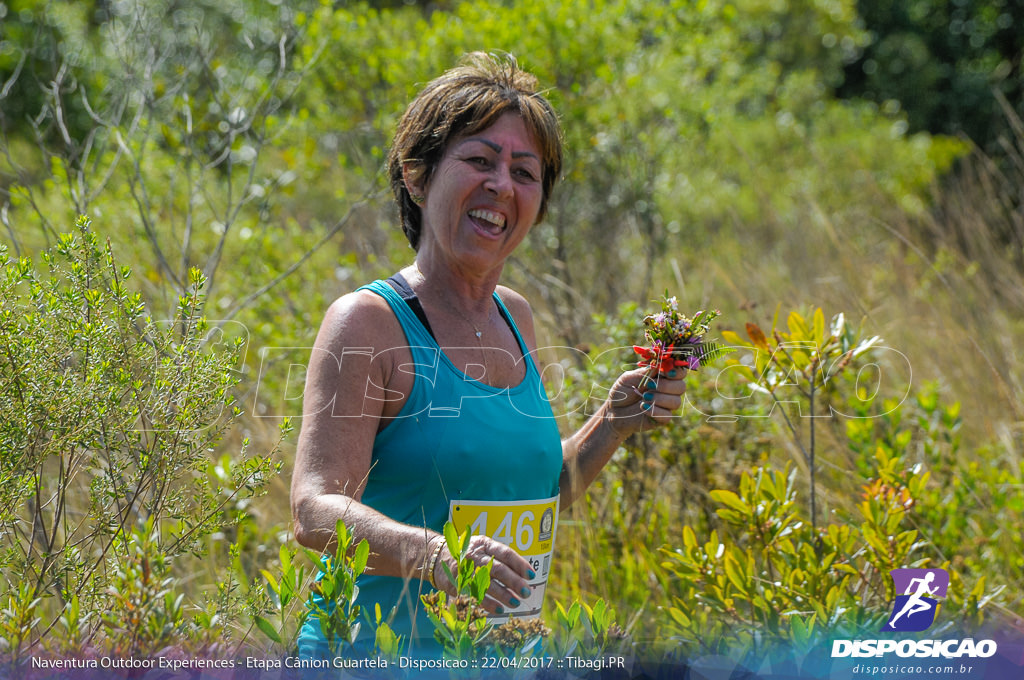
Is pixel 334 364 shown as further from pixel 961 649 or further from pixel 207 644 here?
pixel 961 649

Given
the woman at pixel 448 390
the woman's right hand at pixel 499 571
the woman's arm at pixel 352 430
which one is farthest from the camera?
the woman at pixel 448 390

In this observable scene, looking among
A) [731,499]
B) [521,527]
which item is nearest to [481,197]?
[521,527]

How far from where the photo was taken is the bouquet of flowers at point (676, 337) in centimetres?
187

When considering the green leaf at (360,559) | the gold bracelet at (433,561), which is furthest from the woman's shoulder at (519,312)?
the green leaf at (360,559)

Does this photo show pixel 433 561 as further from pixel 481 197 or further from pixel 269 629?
pixel 481 197

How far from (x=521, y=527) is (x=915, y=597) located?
0.91 m

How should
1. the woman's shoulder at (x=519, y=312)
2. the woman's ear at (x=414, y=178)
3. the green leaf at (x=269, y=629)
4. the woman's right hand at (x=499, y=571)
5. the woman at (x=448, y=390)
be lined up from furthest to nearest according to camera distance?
1. the woman's shoulder at (x=519, y=312)
2. the woman's ear at (x=414, y=178)
3. the woman at (x=448, y=390)
4. the woman's right hand at (x=499, y=571)
5. the green leaf at (x=269, y=629)

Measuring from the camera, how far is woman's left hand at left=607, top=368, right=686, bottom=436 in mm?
1973

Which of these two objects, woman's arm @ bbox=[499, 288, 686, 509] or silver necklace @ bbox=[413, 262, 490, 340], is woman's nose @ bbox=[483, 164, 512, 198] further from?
woman's arm @ bbox=[499, 288, 686, 509]

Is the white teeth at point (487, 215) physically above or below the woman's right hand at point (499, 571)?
above

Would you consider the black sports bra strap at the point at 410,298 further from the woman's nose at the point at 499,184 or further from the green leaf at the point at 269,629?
the green leaf at the point at 269,629

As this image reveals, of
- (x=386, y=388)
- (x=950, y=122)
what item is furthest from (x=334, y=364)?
(x=950, y=122)

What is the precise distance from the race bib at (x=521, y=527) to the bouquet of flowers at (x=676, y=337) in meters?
0.43

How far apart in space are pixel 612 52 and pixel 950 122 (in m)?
11.8
